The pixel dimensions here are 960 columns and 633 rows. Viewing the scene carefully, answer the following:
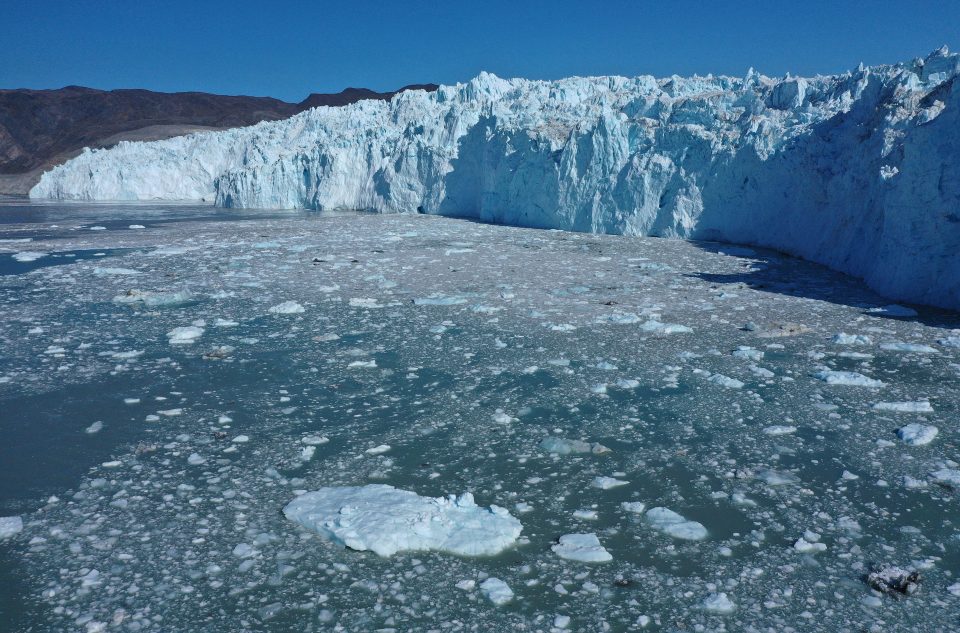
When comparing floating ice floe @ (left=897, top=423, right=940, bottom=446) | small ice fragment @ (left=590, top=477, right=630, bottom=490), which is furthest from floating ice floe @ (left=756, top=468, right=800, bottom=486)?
floating ice floe @ (left=897, top=423, right=940, bottom=446)

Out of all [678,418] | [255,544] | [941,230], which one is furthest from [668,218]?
[255,544]

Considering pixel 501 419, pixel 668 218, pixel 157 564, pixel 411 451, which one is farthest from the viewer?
pixel 668 218

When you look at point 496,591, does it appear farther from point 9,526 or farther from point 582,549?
point 9,526

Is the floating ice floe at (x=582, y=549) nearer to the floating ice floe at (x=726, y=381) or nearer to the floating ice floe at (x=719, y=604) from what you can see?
the floating ice floe at (x=719, y=604)

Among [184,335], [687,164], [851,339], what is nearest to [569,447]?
[851,339]

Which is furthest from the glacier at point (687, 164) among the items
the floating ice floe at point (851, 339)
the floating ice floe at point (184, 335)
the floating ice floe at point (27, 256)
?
the floating ice floe at point (27, 256)

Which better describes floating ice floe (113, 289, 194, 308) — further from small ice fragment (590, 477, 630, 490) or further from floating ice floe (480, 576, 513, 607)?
floating ice floe (480, 576, 513, 607)

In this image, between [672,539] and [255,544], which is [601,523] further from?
[255,544]
